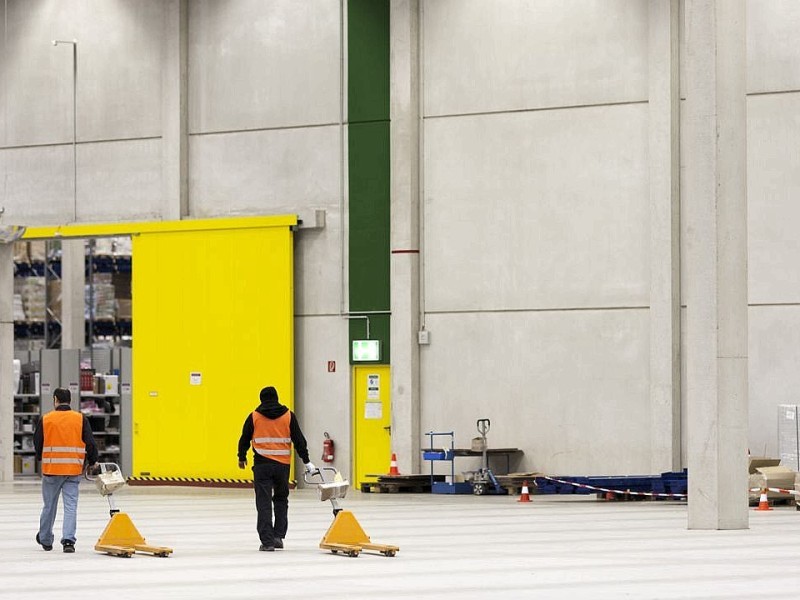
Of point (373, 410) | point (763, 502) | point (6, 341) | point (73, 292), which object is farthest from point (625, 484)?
point (73, 292)

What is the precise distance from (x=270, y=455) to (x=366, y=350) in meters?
12.8

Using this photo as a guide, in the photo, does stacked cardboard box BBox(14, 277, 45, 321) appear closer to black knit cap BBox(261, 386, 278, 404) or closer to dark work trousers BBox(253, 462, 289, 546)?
black knit cap BBox(261, 386, 278, 404)

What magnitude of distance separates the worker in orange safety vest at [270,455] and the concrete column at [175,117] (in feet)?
48.6

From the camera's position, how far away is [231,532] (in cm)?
1972

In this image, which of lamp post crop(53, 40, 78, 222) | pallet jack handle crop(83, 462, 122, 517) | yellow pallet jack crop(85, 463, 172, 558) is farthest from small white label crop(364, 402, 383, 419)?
yellow pallet jack crop(85, 463, 172, 558)

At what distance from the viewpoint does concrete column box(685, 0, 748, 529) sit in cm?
1945

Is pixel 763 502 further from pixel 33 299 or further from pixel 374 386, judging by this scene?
pixel 33 299

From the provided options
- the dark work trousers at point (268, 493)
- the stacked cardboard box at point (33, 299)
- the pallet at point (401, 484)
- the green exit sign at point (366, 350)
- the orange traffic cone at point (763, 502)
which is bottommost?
the pallet at point (401, 484)

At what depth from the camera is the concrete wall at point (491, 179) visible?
26531 mm

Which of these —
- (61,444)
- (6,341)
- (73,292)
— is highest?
(73,292)

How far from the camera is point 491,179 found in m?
28.8

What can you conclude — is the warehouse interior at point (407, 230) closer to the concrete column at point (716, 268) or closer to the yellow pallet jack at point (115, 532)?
the concrete column at point (716, 268)

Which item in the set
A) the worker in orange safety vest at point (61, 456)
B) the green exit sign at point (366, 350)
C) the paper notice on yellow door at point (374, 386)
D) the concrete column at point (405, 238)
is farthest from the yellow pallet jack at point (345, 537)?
the paper notice on yellow door at point (374, 386)

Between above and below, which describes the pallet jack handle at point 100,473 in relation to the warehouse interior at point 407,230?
below
